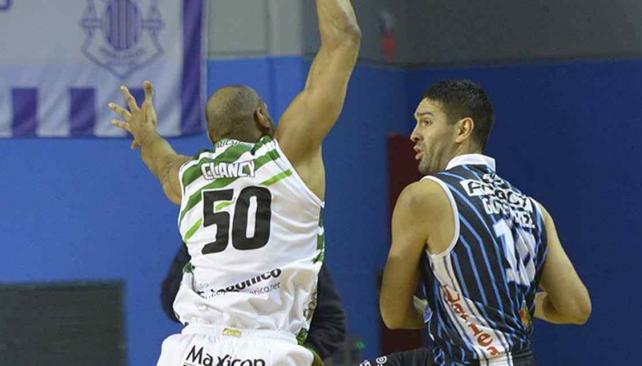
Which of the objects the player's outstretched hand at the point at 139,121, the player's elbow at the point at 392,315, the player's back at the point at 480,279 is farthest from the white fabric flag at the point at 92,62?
the player's back at the point at 480,279

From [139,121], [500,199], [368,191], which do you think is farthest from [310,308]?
[368,191]

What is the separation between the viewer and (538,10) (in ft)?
28.2

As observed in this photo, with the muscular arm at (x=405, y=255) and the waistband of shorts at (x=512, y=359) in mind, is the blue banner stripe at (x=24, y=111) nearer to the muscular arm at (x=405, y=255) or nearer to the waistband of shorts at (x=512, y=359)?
the muscular arm at (x=405, y=255)

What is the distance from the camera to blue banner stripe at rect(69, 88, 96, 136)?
24.1 feet

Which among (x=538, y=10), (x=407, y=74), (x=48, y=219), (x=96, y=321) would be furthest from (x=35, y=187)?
(x=538, y=10)

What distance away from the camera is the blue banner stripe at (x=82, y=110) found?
7332 mm

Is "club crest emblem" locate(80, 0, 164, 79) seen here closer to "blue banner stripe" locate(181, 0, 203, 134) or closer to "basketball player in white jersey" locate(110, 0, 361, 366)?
"blue banner stripe" locate(181, 0, 203, 134)

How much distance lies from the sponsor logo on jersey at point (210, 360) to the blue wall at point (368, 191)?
9.68 ft

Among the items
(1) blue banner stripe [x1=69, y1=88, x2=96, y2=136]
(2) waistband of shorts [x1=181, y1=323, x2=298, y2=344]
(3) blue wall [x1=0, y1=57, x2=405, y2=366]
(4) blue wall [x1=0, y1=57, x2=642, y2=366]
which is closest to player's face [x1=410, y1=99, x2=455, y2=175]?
(2) waistband of shorts [x1=181, y1=323, x2=298, y2=344]

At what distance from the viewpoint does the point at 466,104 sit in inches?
168

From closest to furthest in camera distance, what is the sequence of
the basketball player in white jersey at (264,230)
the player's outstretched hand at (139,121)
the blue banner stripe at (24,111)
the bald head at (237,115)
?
the basketball player in white jersey at (264,230) < the bald head at (237,115) < the player's outstretched hand at (139,121) < the blue banner stripe at (24,111)

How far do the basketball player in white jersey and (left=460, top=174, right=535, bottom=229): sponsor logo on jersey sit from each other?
1.87 feet

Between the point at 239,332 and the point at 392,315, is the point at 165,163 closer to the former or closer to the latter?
the point at 239,332

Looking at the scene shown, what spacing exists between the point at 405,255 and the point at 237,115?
834 mm
